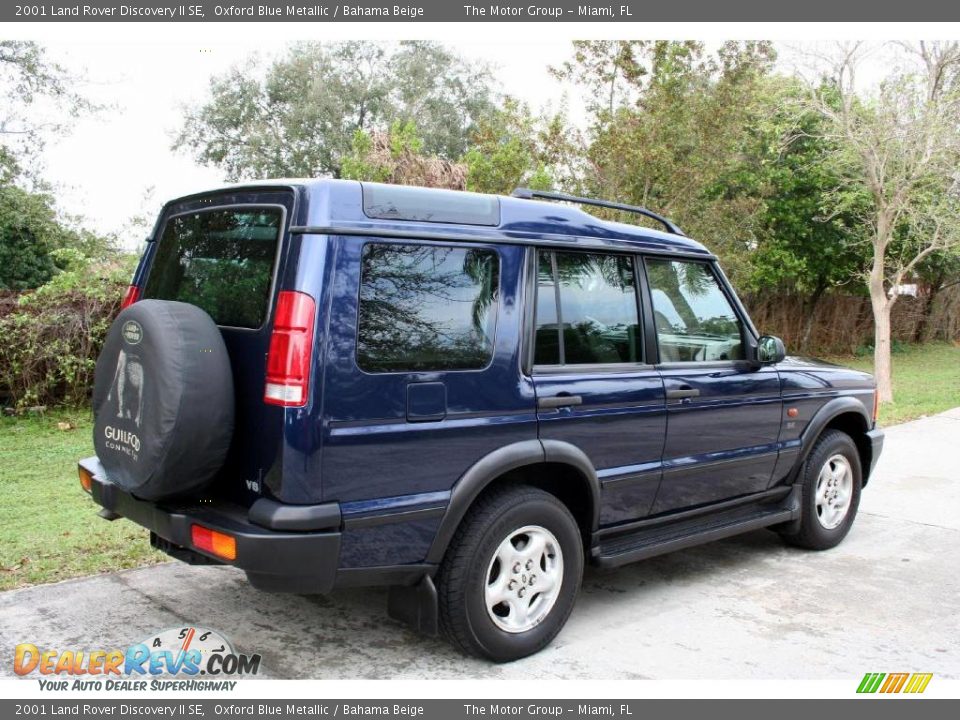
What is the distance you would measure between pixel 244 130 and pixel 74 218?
1241cm

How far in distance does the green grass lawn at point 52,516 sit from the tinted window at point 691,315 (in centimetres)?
317

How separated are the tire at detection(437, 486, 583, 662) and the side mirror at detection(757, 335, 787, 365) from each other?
1718mm

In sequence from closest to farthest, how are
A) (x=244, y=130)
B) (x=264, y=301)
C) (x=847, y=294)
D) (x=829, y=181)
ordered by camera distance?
(x=264, y=301) → (x=829, y=181) → (x=847, y=294) → (x=244, y=130)

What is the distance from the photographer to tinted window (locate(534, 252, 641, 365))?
4027 mm

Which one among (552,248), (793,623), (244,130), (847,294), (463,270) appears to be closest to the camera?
(463,270)

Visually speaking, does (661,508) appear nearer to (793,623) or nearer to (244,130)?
(793,623)

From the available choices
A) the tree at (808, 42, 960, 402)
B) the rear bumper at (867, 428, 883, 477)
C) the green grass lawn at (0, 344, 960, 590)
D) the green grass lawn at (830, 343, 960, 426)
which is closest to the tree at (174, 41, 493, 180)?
the green grass lawn at (830, 343, 960, 426)

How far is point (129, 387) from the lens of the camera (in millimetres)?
3475

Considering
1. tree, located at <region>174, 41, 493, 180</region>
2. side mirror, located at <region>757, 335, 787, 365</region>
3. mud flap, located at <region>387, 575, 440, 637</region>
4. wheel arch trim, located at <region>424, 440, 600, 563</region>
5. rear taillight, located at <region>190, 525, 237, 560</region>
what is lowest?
mud flap, located at <region>387, 575, 440, 637</region>

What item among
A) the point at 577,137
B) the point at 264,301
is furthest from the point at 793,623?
the point at 577,137

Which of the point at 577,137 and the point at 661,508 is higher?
the point at 577,137

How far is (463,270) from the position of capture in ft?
12.2

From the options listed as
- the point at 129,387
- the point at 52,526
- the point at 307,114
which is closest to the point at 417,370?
the point at 129,387

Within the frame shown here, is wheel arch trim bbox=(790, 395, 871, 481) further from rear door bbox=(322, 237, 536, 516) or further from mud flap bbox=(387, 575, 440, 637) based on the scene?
mud flap bbox=(387, 575, 440, 637)
